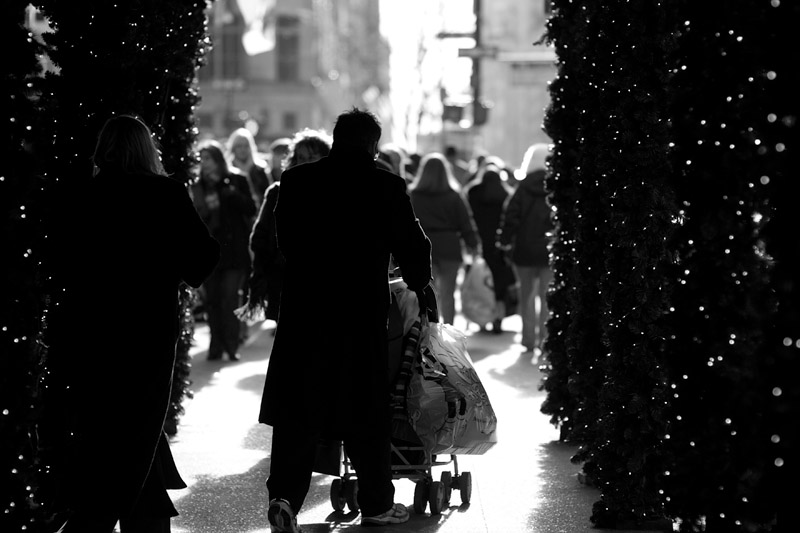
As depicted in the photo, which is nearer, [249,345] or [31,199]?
[31,199]

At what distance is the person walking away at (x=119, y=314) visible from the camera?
550 cm

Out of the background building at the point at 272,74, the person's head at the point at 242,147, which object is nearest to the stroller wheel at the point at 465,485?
the person's head at the point at 242,147

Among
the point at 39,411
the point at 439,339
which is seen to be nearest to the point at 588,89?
the point at 439,339

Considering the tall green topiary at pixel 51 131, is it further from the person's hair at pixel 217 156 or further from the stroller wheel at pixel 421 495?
the person's hair at pixel 217 156

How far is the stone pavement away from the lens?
7.05 m

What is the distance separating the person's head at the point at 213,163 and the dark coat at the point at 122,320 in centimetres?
713

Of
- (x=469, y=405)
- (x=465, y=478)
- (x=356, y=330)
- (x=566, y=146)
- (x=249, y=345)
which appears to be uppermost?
(x=566, y=146)

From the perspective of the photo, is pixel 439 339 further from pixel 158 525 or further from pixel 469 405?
pixel 158 525

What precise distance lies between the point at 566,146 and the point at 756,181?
4066 mm

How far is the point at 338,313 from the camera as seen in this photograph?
6344mm

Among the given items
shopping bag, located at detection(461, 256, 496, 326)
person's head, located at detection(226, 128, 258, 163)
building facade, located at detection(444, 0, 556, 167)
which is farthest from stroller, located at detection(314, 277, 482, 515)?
building facade, located at detection(444, 0, 556, 167)

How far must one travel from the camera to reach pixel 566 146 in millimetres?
8875

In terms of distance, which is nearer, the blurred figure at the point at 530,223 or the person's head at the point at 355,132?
the person's head at the point at 355,132

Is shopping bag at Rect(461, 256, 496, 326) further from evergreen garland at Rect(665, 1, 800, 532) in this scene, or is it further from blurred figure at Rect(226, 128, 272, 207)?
evergreen garland at Rect(665, 1, 800, 532)
